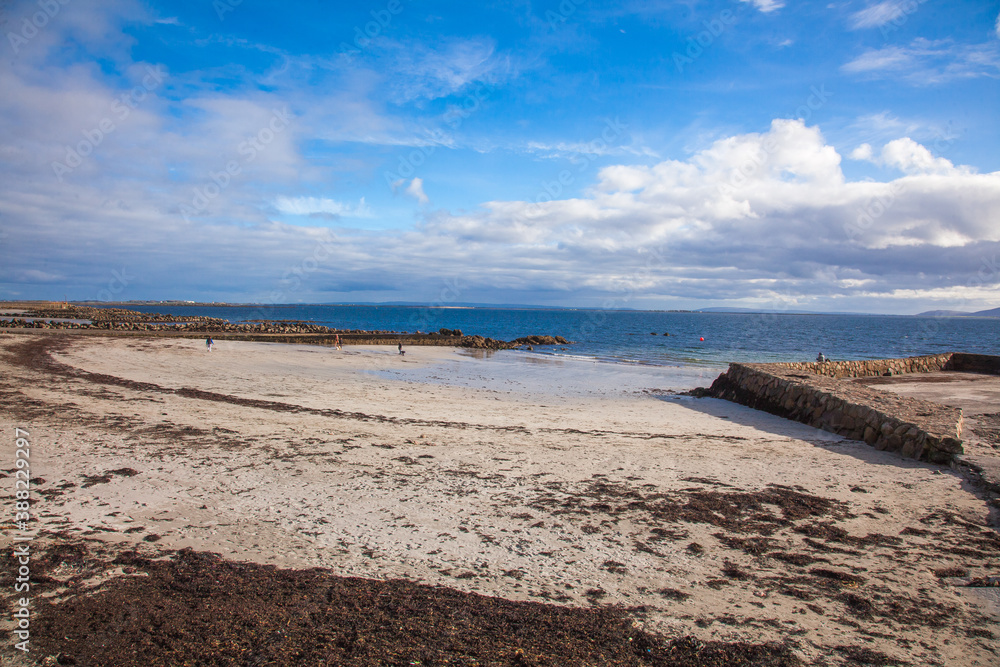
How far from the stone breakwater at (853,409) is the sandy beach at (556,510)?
493 millimetres

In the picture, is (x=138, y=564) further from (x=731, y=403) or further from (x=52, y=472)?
(x=731, y=403)

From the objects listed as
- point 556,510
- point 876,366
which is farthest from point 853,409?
point 876,366

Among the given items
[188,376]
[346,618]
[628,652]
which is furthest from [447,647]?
[188,376]

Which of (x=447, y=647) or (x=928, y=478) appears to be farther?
→ (x=928, y=478)

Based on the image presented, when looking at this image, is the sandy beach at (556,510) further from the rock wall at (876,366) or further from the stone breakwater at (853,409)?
the rock wall at (876,366)

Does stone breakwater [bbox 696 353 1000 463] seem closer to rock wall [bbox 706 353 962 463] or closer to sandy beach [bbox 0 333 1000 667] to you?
rock wall [bbox 706 353 962 463]

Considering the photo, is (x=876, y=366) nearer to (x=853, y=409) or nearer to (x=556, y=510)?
(x=853, y=409)

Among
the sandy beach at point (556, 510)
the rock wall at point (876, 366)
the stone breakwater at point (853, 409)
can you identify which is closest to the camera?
the sandy beach at point (556, 510)

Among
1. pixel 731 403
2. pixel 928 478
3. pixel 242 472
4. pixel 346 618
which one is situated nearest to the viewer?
pixel 346 618

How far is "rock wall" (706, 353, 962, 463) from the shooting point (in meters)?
10.3

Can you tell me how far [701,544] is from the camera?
6078 mm

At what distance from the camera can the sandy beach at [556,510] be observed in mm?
4754

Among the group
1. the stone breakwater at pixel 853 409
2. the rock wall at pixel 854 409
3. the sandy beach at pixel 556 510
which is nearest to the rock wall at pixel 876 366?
the stone breakwater at pixel 853 409

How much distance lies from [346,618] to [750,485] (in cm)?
690
